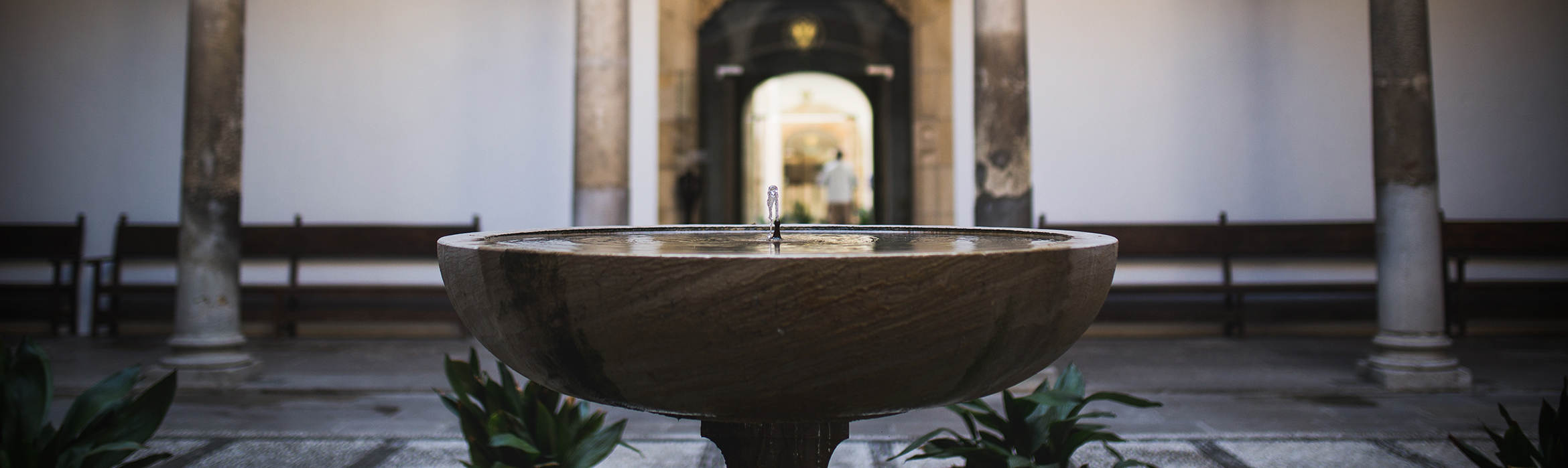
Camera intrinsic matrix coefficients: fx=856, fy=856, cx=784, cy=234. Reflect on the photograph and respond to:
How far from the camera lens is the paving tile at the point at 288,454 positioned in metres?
2.85

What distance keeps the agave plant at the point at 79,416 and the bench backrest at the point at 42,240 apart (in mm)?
5035

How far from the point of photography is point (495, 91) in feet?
20.5

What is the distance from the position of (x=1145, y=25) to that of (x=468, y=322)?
241 inches

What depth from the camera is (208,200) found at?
4363 mm

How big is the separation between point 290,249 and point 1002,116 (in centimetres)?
499

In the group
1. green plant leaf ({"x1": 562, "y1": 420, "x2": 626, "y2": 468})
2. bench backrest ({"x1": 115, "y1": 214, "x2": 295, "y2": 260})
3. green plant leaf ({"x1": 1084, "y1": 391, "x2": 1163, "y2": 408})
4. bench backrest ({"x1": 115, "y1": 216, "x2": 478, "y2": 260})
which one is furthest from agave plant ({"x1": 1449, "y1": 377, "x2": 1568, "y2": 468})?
bench backrest ({"x1": 115, "y1": 214, "x2": 295, "y2": 260})

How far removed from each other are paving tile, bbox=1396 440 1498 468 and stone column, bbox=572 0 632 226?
358cm

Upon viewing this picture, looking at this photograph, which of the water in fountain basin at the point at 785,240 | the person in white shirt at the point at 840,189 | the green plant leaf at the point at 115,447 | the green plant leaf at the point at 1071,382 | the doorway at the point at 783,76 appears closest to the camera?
the water in fountain basin at the point at 785,240

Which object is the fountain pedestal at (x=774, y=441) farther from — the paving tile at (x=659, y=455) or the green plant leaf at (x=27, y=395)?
the green plant leaf at (x=27, y=395)

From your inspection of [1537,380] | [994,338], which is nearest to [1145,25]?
[1537,380]

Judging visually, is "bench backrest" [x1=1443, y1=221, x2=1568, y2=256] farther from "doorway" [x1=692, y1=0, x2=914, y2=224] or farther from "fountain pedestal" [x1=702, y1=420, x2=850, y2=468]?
"fountain pedestal" [x1=702, y1=420, x2=850, y2=468]

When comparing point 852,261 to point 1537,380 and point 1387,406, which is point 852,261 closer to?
point 1387,406

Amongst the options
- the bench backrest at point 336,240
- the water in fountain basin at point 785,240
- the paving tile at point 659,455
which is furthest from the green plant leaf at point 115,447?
the bench backrest at point 336,240

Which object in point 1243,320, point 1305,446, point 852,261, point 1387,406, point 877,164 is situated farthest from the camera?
point 877,164
